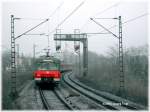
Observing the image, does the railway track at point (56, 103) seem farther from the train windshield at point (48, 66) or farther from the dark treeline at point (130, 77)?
the train windshield at point (48, 66)

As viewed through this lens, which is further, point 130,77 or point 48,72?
point 130,77

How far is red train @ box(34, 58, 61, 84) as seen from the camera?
25.2 m

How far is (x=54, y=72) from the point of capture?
25406 mm

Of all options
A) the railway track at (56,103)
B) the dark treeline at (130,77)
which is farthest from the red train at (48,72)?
the railway track at (56,103)

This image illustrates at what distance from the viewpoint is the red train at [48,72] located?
25.2 m

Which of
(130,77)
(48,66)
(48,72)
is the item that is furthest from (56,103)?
(130,77)

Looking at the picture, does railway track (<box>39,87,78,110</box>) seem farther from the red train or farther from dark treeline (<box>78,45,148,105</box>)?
the red train

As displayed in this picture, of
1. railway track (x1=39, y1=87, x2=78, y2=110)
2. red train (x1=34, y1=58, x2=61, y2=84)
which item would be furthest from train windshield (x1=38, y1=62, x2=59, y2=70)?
railway track (x1=39, y1=87, x2=78, y2=110)

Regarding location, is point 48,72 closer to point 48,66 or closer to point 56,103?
point 48,66

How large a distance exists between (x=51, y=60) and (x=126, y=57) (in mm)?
13033

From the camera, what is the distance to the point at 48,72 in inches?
999

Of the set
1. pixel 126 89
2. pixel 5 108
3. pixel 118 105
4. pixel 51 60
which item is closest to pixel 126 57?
pixel 51 60

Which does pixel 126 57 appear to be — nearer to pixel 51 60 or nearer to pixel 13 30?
pixel 51 60

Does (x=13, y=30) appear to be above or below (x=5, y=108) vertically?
above
